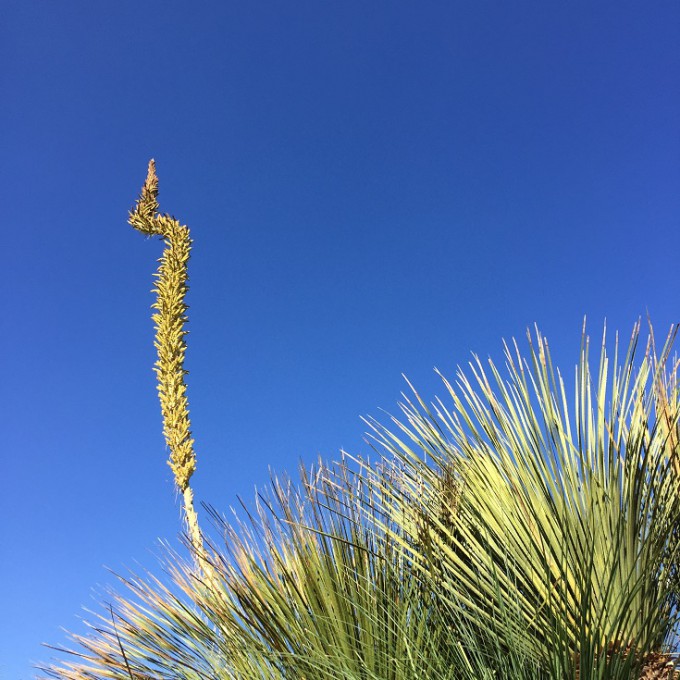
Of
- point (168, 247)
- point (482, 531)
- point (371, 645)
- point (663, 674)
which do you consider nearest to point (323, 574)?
point (371, 645)

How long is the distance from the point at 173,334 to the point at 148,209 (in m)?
0.64

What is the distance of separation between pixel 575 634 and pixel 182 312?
180 cm

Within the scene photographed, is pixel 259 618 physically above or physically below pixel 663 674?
above

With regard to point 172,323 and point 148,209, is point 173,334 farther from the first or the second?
point 148,209

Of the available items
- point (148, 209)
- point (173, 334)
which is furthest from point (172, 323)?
point (148, 209)

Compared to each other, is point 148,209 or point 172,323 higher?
point 148,209

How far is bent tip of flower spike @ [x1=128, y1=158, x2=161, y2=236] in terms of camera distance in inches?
117

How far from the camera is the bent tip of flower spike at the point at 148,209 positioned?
9.73 ft

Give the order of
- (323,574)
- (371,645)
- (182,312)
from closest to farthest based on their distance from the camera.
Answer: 1. (371,645)
2. (323,574)
3. (182,312)

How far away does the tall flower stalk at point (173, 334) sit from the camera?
2551 millimetres

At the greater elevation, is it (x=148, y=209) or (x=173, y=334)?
(x=148, y=209)

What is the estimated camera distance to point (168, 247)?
9.59ft

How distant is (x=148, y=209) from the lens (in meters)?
2.98

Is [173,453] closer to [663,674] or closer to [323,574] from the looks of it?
[323,574]
